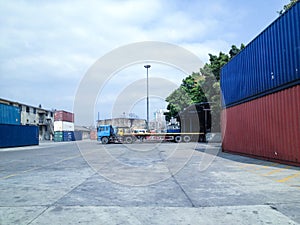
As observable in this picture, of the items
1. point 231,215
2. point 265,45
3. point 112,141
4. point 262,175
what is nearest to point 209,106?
point 112,141

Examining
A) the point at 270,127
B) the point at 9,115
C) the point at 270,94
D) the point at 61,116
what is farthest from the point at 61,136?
the point at 270,94

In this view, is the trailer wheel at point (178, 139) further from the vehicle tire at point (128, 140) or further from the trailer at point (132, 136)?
the vehicle tire at point (128, 140)

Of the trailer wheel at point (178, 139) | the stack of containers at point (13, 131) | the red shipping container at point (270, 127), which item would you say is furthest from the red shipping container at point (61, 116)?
the red shipping container at point (270, 127)

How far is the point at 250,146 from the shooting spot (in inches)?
544

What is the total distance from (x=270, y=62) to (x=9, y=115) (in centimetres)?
A: 2902

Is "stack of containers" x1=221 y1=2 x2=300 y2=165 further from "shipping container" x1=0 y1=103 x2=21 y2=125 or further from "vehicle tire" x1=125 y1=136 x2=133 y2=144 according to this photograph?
"shipping container" x1=0 y1=103 x2=21 y2=125

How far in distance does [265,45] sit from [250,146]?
5127mm

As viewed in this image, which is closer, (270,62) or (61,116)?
(270,62)

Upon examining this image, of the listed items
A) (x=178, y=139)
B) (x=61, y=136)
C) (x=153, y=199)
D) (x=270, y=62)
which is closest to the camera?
(x=153, y=199)

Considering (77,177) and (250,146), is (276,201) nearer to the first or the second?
(77,177)

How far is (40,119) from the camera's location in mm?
59594

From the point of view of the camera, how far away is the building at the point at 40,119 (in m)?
52.9

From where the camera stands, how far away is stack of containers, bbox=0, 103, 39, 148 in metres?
28.5

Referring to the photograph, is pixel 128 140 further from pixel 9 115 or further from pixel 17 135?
pixel 9 115
